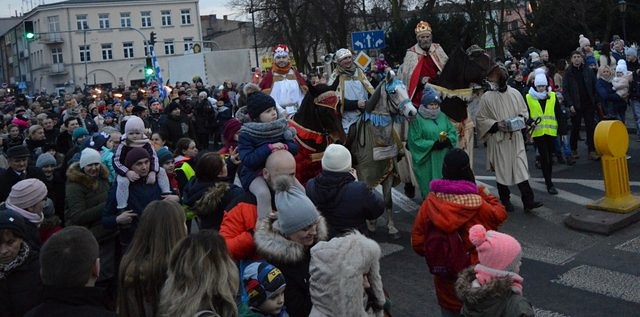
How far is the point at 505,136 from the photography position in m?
10.3

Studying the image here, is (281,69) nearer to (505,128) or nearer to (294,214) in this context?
(505,128)

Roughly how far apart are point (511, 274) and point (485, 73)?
637 centimetres

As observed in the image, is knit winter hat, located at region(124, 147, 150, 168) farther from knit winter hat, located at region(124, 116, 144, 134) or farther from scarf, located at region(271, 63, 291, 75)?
scarf, located at region(271, 63, 291, 75)

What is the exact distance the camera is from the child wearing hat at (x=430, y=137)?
9453 mm

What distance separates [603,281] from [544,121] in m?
4.96

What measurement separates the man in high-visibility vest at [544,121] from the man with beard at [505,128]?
0.93 m

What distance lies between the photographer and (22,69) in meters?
105

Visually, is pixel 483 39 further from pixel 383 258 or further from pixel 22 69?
pixel 22 69

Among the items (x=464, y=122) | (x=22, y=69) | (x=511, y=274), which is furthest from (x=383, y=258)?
(x=22, y=69)

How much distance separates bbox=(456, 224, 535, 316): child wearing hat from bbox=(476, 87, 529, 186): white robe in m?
5.97

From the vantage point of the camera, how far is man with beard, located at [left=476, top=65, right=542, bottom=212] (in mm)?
10203

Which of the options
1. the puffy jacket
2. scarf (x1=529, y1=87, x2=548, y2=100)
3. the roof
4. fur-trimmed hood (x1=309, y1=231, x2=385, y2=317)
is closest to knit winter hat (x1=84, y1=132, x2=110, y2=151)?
the puffy jacket

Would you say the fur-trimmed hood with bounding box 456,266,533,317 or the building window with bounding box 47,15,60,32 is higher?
the building window with bounding box 47,15,60,32

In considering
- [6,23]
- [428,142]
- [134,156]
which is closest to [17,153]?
[134,156]
